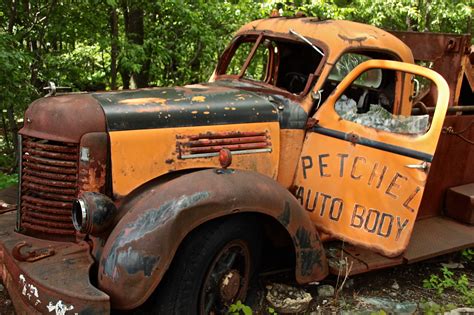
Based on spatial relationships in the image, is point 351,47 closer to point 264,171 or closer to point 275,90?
point 275,90

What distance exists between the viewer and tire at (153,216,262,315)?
2.94 meters

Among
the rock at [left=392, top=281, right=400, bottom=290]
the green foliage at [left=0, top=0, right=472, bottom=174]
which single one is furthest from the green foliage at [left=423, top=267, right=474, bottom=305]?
the green foliage at [left=0, top=0, right=472, bottom=174]

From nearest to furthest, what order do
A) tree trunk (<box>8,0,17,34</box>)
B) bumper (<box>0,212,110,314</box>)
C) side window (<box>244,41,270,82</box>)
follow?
bumper (<box>0,212,110,314</box>), side window (<box>244,41,270,82</box>), tree trunk (<box>8,0,17,34</box>)

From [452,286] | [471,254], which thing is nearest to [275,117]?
[452,286]

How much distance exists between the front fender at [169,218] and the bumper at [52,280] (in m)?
0.13

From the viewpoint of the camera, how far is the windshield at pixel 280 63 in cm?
432

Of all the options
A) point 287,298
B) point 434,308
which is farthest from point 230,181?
point 434,308

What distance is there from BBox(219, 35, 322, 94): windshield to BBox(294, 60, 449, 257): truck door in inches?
21.0

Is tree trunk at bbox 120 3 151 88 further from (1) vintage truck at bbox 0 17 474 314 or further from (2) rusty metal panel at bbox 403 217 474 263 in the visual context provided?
(2) rusty metal panel at bbox 403 217 474 263

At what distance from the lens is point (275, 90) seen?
4012 mm

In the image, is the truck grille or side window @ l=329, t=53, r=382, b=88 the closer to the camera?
Result: the truck grille

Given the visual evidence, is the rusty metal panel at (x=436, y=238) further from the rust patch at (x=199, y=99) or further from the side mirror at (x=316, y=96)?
the rust patch at (x=199, y=99)

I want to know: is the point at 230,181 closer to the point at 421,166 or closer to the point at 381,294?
the point at 421,166

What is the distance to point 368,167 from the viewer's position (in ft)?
11.9
